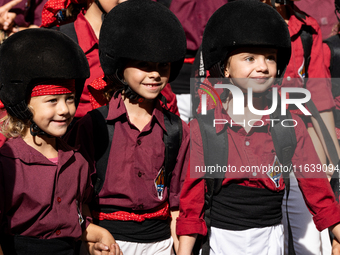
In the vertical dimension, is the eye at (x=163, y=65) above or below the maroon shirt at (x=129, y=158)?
above

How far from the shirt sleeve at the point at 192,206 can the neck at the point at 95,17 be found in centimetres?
145

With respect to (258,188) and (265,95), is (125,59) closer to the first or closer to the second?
(265,95)

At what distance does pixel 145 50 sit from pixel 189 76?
1.94 meters

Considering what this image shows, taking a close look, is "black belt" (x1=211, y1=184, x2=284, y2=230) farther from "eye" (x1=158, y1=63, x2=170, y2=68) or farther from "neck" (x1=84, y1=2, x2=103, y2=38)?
"neck" (x1=84, y1=2, x2=103, y2=38)

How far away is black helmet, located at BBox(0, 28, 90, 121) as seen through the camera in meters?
2.78

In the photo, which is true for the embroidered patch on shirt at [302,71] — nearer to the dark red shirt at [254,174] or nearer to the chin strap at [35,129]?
the dark red shirt at [254,174]

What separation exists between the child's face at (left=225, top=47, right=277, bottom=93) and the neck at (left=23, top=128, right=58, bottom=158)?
1361 millimetres

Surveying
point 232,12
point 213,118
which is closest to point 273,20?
point 232,12

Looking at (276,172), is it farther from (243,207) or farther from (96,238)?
(96,238)

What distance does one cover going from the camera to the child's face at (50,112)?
9.23 ft

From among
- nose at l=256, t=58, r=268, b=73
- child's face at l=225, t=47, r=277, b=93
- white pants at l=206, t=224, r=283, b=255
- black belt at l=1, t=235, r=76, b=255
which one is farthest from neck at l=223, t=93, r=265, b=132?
black belt at l=1, t=235, r=76, b=255

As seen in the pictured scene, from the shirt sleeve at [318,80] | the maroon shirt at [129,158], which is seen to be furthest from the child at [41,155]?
the shirt sleeve at [318,80]

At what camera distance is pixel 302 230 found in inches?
160

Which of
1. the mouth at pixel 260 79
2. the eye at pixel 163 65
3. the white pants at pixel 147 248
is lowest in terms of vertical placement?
the white pants at pixel 147 248
